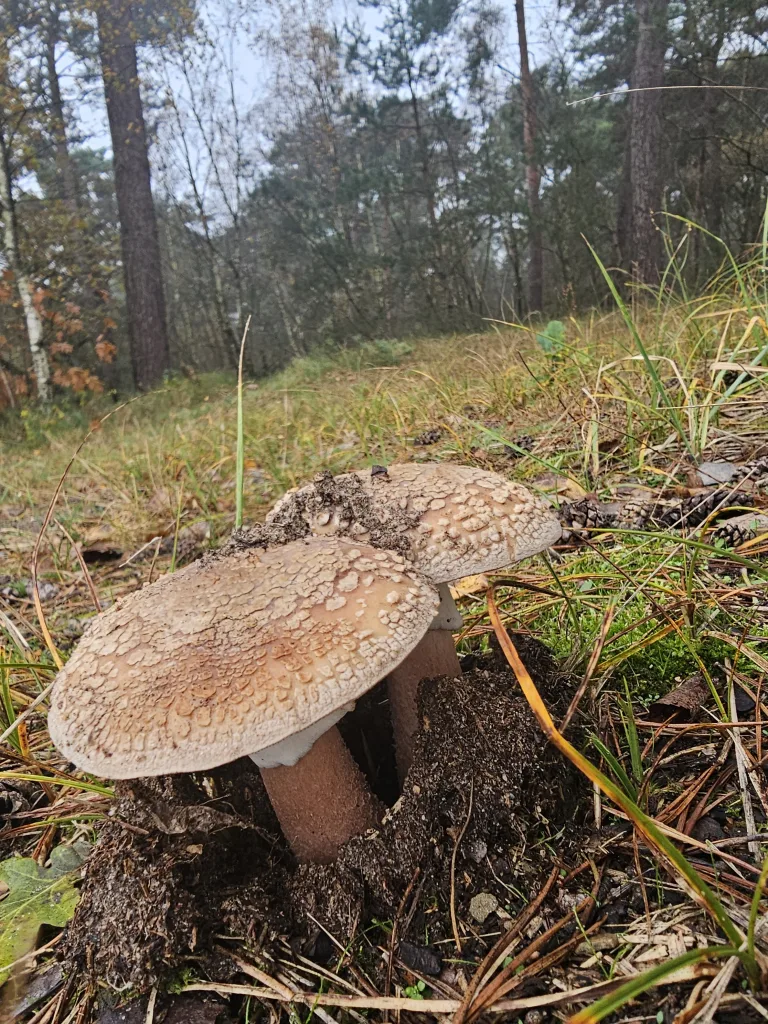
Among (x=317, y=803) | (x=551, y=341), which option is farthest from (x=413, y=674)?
(x=551, y=341)

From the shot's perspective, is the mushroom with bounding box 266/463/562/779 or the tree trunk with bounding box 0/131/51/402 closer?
the mushroom with bounding box 266/463/562/779

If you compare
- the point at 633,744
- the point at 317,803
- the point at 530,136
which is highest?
the point at 530,136

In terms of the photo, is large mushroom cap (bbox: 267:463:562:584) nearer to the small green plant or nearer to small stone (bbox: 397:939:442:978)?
small stone (bbox: 397:939:442:978)

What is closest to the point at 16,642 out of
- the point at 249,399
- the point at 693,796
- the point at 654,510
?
the point at 693,796

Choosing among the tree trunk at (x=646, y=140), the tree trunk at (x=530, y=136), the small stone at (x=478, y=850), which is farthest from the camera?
the tree trunk at (x=530, y=136)

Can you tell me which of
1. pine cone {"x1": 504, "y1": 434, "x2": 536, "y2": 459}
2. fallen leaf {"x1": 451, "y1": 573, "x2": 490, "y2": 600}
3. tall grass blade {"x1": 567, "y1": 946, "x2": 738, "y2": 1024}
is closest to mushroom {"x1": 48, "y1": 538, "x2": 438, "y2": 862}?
tall grass blade {"x1": 567, "y1": 946, "x2": 738, "y2": 1024}

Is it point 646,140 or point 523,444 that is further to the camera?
point 646,140

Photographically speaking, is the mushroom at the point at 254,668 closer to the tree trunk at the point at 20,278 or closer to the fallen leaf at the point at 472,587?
the fallen leaf at the point at 472,587

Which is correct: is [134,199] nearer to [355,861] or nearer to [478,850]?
[355,861]

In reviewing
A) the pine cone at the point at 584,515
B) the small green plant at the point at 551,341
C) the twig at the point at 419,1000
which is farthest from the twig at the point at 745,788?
the small green plant at the point at 551,341
